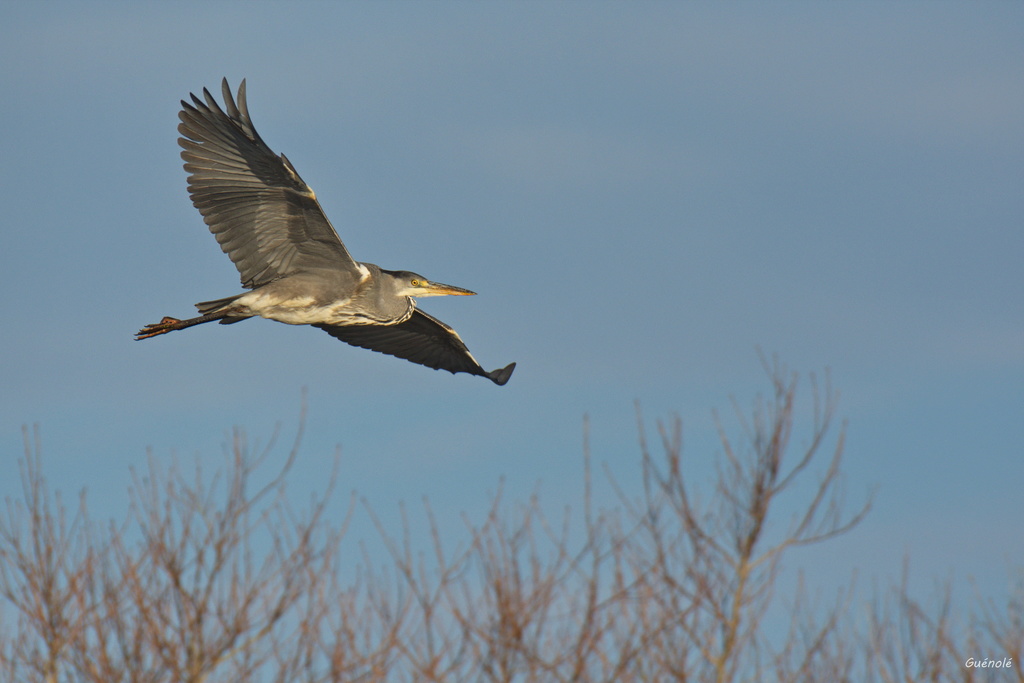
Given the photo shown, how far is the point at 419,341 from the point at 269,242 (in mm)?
3314

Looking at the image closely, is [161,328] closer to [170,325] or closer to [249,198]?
[170,325]

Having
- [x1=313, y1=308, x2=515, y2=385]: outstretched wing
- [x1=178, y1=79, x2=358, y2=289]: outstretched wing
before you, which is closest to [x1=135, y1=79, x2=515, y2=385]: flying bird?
[x1=178, y1=79, x2=358, y2=289]: outstretched wing

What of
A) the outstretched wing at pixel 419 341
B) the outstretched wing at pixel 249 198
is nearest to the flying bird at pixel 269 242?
the outstretched wing at pixel 249 198

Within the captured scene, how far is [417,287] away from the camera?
11953mm

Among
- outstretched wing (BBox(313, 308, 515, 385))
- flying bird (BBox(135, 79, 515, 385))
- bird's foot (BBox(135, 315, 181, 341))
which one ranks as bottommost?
bird's foot (BBox(135, 315, 181, 341))

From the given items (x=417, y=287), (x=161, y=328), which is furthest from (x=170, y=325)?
(x=417, y=287)

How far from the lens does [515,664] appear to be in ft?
25.1

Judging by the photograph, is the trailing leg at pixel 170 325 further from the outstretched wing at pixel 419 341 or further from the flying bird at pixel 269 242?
the outstretched wing at pixel 419 341

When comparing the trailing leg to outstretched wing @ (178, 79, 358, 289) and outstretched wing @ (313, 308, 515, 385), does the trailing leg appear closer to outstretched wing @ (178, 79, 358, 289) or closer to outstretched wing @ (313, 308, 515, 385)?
outstretched wing @ (178, 79, 358, 289)

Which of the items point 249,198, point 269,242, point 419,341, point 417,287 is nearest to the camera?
point 249,198

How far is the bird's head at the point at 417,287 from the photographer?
456 inches

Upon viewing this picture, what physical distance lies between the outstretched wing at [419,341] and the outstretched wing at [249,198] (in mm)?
2373

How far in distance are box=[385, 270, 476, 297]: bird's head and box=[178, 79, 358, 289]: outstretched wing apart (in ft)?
4.31

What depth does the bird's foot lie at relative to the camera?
9.71m
